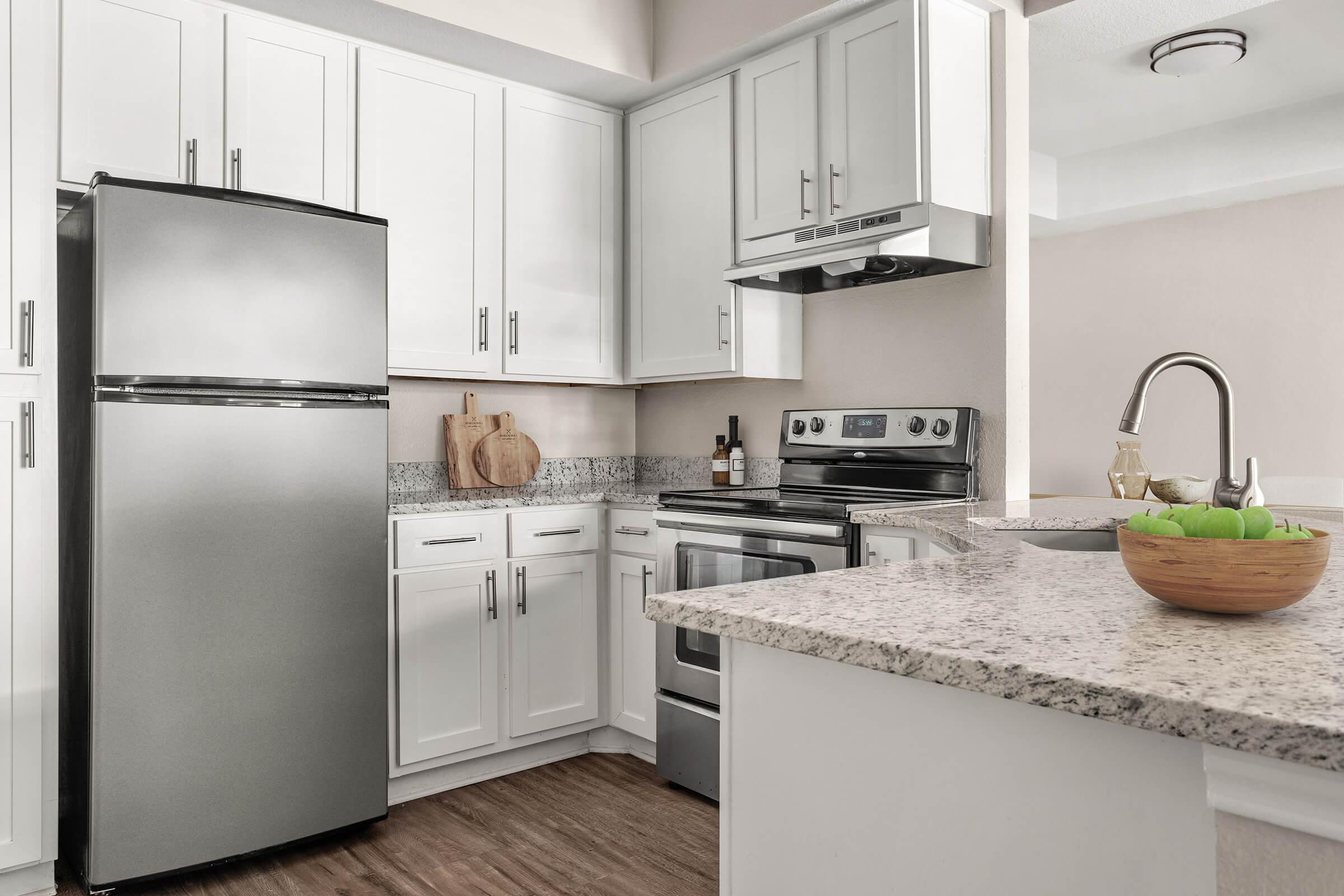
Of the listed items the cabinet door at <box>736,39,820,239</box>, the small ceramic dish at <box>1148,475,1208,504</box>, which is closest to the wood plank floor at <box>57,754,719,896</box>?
the small ceramic dish at <box>1148,475,1208,504</box>

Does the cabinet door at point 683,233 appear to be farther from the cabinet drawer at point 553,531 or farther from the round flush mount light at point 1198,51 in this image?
the round flush mount light at point 1198,51

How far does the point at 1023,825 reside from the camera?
84 centimetres

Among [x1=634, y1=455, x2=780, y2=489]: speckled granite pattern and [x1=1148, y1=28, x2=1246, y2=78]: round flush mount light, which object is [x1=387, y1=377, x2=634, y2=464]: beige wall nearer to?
[x1=634, y1=455, x2=780, y2=489]: speckled granite pattern

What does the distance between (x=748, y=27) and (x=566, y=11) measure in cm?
62

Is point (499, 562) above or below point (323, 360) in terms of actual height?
below

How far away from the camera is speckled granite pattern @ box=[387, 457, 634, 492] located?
10.7 feet

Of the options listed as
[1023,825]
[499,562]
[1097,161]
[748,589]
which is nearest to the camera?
[1023,825]

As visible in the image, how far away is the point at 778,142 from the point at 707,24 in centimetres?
52

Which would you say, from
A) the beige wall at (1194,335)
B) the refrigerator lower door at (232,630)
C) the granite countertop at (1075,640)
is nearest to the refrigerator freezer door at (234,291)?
the refrigerator lower door at (232,630)

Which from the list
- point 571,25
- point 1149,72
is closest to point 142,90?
point 571,25

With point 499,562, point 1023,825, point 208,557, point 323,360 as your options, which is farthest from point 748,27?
point 1023,825

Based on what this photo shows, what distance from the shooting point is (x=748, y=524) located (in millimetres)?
2740

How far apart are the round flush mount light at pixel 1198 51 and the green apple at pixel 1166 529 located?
3104mm

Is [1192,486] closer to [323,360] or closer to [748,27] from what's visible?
[748,27]
